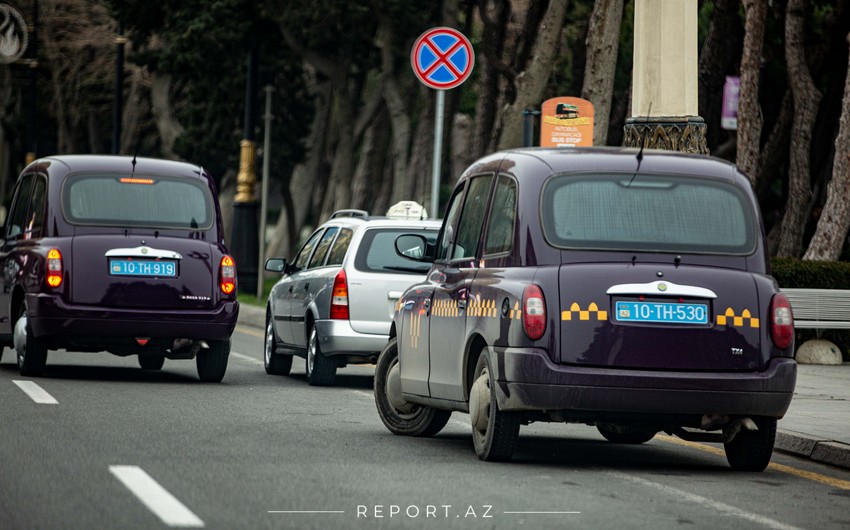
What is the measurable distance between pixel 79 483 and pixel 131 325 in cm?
695

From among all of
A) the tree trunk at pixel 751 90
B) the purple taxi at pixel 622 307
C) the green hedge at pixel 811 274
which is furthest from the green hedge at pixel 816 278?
the purple taxi at pixel 622 307

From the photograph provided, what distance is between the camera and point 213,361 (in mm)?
16156

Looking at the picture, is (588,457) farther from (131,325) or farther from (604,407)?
(131,325)

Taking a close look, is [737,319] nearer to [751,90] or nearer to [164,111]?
[751,90]

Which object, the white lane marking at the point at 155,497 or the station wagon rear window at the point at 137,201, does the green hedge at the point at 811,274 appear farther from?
the white lane marking at the point at 155,497

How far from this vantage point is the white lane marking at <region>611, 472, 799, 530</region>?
815 centimetres

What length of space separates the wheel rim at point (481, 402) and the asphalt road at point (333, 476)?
0.68 feet

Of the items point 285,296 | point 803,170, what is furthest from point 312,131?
point 285,296

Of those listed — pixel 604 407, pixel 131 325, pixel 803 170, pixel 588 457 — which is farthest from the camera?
pixel 803 170

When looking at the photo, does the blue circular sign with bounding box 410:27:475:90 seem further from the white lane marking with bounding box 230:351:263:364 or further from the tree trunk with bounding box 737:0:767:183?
the tree trunk with bounding box 737:0:767:183

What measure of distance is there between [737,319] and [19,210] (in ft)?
30.3

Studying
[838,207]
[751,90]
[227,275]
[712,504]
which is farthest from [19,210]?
[751,90]

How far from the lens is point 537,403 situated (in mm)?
9656

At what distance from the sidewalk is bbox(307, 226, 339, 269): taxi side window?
4671 millimetres
